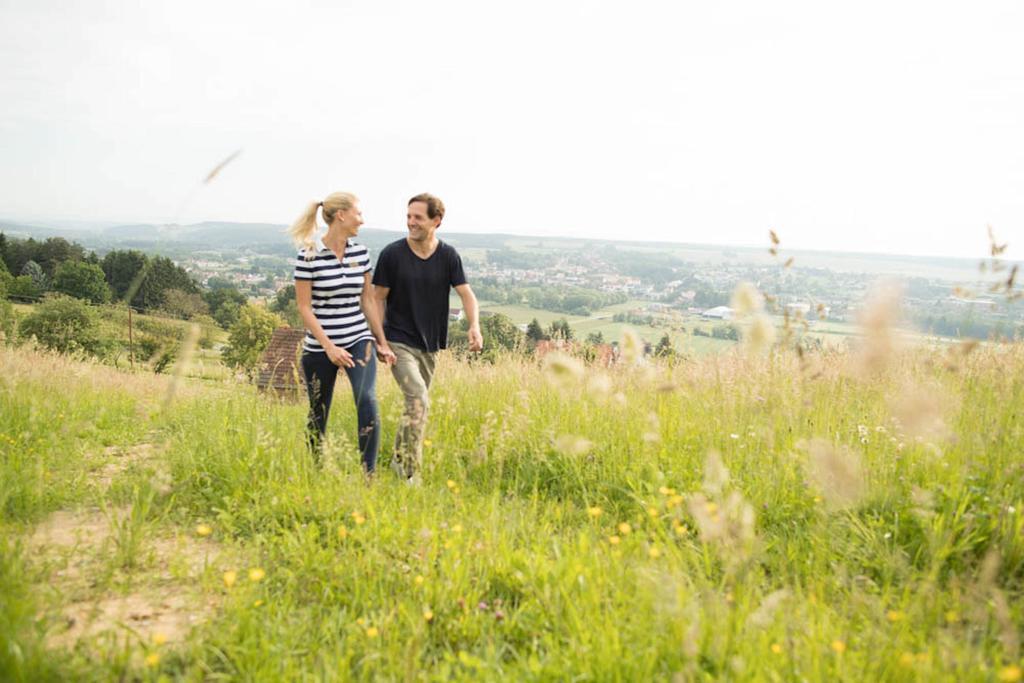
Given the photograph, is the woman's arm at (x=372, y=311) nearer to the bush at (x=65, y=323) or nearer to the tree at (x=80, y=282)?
the bush at (x=65, y=323)

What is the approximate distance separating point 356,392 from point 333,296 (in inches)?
29.0

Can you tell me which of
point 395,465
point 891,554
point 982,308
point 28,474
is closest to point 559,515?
point 395,465

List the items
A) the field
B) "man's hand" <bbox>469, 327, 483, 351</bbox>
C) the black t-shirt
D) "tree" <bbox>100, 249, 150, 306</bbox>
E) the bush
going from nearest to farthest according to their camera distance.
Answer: the field → the black t-shirt → "man's hand" <bbox>469, 327, 483, 351</bbox> → the bush → "tree" <bbox>100, 249, 150, 306</bbox>

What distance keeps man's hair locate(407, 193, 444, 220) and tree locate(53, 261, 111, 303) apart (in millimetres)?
55247

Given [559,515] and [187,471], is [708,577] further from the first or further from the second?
[187,471]

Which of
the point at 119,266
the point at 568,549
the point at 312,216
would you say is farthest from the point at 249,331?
the point at 568,549

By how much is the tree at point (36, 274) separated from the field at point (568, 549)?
59706 mm

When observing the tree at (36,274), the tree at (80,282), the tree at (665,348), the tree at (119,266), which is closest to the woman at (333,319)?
→ the tree at (665,348)

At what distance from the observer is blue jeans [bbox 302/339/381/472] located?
A: 4699mm

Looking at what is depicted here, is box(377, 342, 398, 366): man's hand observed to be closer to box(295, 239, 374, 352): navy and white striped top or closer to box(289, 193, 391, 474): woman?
box(289, 193, 391, 474): woman

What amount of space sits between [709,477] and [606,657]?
737 mm

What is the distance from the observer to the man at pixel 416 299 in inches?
195

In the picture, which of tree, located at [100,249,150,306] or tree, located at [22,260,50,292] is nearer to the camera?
tree, located at [100,249,150,306]

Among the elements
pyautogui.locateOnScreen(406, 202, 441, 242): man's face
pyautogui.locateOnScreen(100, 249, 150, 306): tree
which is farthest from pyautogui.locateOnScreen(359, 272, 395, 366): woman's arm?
pyautogui.locateOnScreen(100, 249, 150, 306): tree
